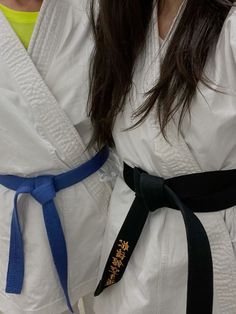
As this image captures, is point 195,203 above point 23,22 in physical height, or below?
below

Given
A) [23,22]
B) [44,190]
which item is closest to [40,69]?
[23,22]

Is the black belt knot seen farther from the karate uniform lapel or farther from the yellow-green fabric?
the yellow-green fabric

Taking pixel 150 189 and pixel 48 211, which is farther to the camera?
pixel 48 211

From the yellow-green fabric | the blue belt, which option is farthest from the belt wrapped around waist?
the yellow-green fabric

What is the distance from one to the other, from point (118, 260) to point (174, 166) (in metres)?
0.21

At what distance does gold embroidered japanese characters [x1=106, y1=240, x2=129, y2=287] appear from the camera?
0.86 metres

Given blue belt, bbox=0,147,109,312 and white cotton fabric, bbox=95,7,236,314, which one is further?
blue belt, bbox=0,147,109,312

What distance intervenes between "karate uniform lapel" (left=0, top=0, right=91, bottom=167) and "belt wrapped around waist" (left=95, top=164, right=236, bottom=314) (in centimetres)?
16

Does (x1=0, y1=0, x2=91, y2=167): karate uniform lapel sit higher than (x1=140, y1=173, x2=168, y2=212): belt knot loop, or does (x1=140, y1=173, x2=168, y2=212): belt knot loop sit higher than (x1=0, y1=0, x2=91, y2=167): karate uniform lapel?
(x1=0, y1=0, x2=91, y2=167): karate uniform lapel

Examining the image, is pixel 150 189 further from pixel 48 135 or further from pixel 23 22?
pixel 23 22

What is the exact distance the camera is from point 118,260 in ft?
2.86

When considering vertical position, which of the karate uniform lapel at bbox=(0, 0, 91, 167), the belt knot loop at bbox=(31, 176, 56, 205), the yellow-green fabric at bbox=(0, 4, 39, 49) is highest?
the yellow-green fabric at bbox=(0, 4, 39, 49)

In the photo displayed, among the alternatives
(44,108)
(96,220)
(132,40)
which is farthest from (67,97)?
(96,220)

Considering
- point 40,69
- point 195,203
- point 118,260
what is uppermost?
point 40,69
